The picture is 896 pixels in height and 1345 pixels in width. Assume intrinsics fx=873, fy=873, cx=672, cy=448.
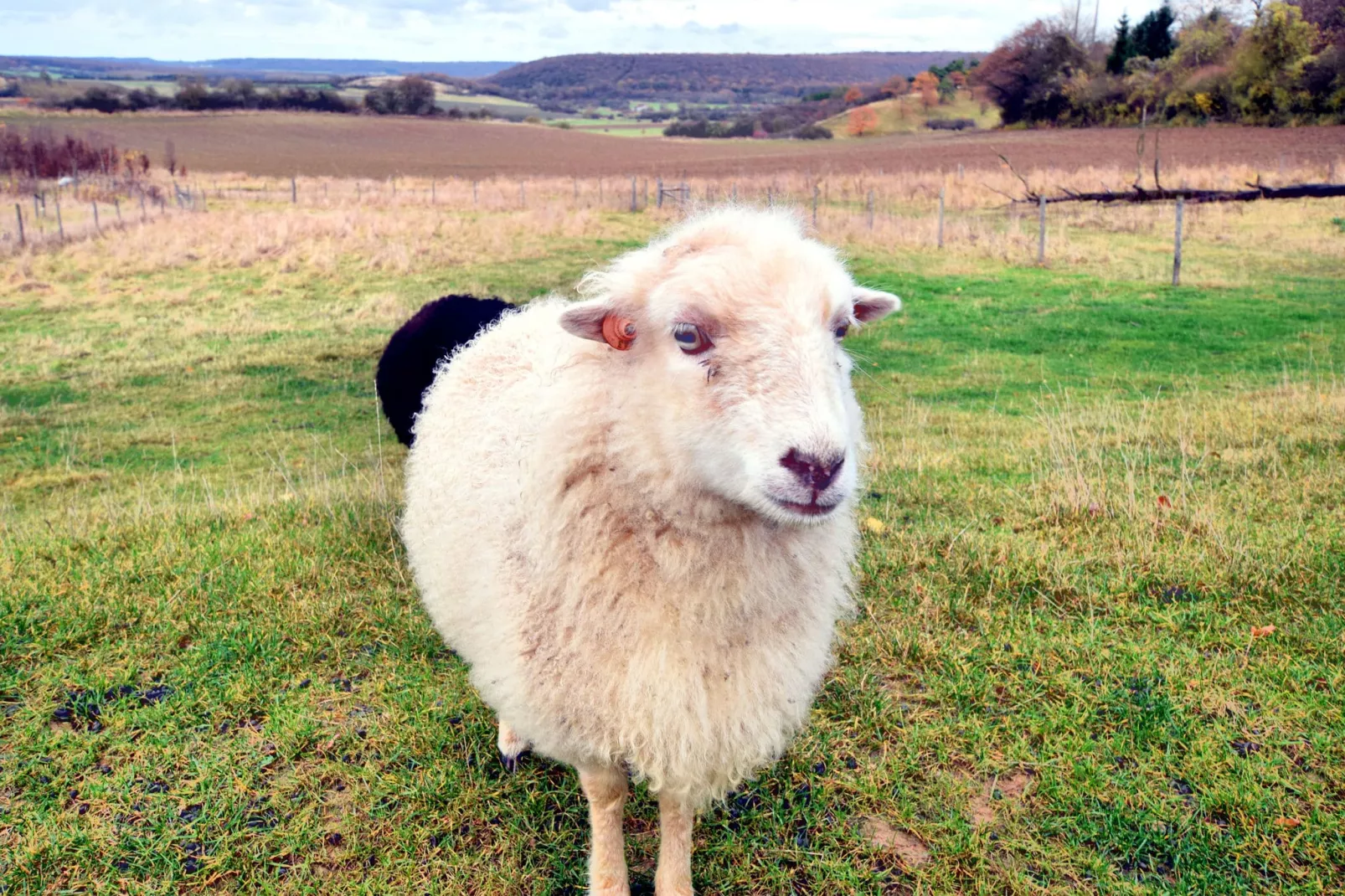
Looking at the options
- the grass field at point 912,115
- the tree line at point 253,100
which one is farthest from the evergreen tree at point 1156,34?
the tree line at point 253,100

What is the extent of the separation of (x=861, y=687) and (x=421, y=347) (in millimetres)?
3786

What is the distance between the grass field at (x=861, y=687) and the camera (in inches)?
129

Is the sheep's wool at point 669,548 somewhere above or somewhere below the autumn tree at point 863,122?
below

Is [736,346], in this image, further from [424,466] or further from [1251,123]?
[1251,123]

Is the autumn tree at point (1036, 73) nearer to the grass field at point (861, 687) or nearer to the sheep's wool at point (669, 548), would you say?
the grass field at point (861, 687)

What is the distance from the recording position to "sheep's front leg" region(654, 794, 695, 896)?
3115 millimetres

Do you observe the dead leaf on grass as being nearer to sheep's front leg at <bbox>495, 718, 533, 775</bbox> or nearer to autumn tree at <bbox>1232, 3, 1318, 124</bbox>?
sheep's front leg at <bbox>495, 718, 533, 775</bbox>

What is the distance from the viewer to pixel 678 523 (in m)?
2.75

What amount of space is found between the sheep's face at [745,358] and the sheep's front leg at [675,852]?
49.8 inches

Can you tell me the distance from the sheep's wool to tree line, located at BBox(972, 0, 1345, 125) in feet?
72.3

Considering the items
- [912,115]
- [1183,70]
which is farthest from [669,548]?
[912,115]

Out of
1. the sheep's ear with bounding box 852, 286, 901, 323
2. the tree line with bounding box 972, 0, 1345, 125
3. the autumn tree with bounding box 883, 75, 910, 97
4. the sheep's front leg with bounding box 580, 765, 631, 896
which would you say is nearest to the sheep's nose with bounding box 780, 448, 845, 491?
the sheep's ear with bounding box 852, 286, 901, 323

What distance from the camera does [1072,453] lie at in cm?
656

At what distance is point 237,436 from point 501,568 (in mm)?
8228
